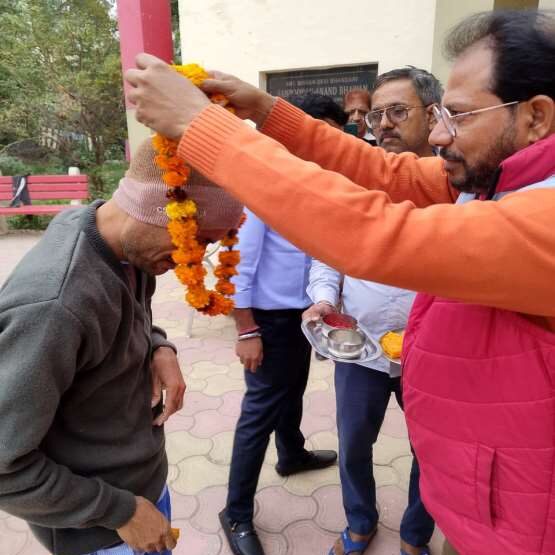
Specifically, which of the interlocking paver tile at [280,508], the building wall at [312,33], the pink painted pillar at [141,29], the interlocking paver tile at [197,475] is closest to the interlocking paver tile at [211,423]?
the interlocking paver tile at [197,475]

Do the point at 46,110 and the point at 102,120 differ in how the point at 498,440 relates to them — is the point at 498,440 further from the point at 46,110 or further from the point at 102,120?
the point at 46,110

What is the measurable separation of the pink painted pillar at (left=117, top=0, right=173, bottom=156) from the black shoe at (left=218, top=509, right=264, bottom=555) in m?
5.22

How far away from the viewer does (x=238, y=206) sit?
4.22 feet

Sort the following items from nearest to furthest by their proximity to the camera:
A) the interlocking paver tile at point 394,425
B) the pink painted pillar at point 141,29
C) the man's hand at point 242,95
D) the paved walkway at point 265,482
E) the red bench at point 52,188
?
the man's hand at point 242,95, the paved walkway at point 265,482, the interlocking paver tile at point 394,425, the pink painted pillar at point 141,29, the red bench at point 52,188

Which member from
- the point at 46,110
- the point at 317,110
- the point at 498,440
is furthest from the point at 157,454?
the point at 46,110

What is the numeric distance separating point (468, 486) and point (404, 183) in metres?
1.01

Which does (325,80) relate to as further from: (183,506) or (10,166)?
(10,166)

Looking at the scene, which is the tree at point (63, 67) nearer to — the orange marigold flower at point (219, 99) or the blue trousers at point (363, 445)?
the blue trousers at point (363, 445)

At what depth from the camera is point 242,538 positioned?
2377 millimetres

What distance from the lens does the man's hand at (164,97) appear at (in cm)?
97

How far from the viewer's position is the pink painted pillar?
645 cm

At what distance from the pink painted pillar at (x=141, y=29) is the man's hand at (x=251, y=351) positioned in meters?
4.87

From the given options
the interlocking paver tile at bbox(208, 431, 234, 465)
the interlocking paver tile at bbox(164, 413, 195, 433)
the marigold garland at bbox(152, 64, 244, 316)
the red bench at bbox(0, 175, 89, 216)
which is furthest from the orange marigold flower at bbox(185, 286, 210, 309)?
the red bench at bbox(0, 175, 89, 216)

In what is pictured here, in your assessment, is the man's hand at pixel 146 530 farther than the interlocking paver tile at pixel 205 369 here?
No
